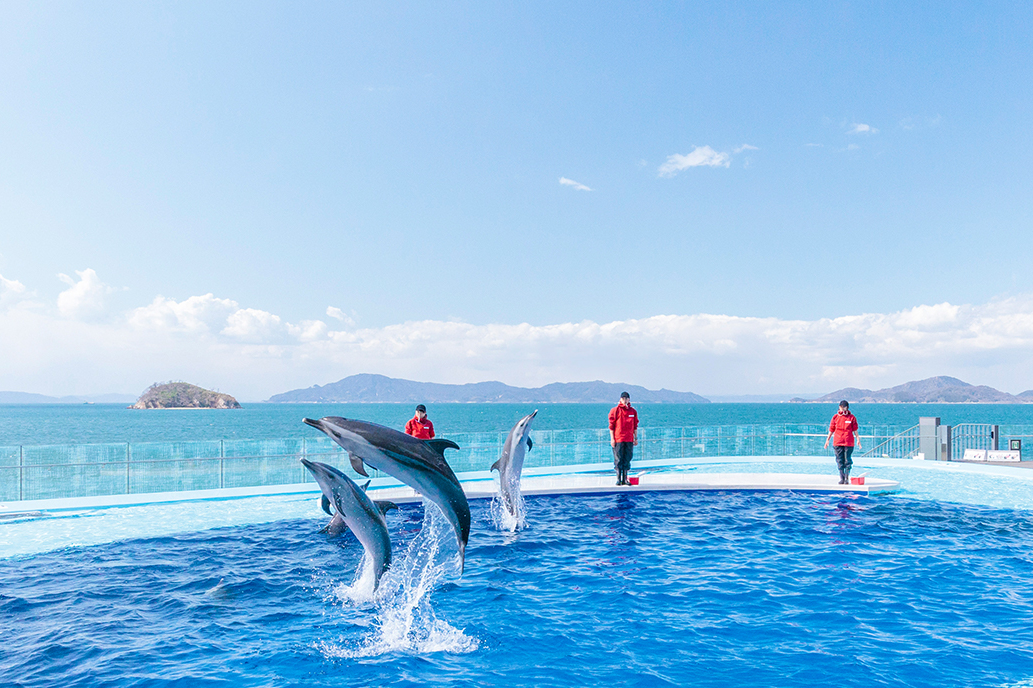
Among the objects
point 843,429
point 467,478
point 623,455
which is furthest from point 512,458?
point 843,429

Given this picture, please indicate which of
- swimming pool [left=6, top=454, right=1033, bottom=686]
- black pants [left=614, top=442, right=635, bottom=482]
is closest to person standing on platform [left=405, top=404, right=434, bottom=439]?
swimming pool [left=6, top=454, right=1033, bottom=686]

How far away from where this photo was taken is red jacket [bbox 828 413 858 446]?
1429 cm

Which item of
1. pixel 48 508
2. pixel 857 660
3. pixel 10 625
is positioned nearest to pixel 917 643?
pixel 857 660

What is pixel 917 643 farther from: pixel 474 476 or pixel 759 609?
pixel 474 476

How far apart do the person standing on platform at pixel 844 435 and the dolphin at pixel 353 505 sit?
11.2 meters

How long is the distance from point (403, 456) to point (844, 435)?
12338 mm

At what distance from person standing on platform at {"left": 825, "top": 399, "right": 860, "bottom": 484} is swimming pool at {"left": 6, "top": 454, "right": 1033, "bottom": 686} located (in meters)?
2.87

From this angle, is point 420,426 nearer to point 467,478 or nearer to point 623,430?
point 623,430

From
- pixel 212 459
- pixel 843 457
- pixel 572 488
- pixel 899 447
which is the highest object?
pixel 843 457

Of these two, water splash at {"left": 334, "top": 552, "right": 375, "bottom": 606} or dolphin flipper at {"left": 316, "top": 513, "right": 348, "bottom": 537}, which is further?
dolphin flipper at {"left": 316, "top": 513, "right": 348, "bottom": 537}

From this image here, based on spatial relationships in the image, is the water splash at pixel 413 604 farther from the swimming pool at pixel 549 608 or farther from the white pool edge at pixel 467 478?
the white pool edge at pixel 467 478

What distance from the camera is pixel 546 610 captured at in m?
7.19

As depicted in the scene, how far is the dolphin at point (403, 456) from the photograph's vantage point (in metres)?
5.09

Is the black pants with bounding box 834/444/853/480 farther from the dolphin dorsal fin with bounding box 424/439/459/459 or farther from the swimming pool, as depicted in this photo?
the dolphin dorsal fin with bounding box 424/439/459/459
